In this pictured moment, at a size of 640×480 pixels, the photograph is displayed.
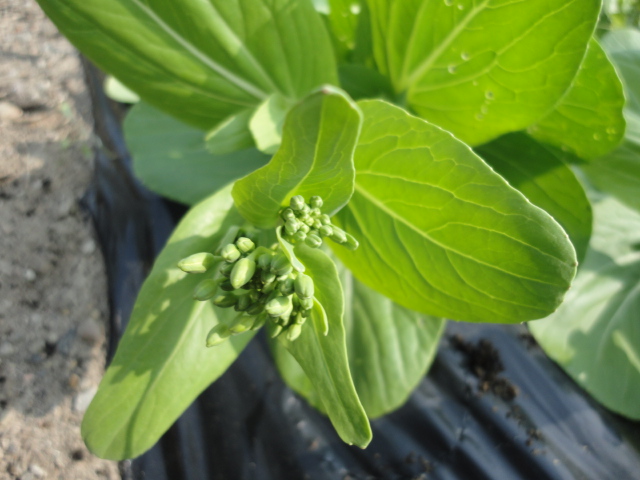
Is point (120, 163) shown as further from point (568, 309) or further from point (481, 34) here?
point (568, 309)

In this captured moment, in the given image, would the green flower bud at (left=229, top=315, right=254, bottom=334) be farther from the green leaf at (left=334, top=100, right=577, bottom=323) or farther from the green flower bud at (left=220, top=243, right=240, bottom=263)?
the green leaf at (left=334, top=100, right=577, bottom=323)

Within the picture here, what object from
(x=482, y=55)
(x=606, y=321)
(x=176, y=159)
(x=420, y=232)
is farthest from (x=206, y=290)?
(x=606, y=321)

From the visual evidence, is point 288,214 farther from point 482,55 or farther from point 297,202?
point 482,55

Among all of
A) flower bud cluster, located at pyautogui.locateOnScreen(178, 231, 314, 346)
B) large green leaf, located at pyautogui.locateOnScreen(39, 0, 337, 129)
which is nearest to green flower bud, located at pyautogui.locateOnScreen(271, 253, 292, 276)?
flower bud cluster, located at pyautogui.locateOnScreen(178, 231, 314, 346)

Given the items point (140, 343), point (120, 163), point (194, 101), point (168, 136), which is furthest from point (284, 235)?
point (120, 163)

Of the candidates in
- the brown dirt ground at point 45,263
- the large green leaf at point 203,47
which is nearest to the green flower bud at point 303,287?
the large green leaf at point 203,47

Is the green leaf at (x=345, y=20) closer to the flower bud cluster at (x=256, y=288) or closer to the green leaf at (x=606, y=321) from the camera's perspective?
the flower bud cluster at (x=256, y=288)
